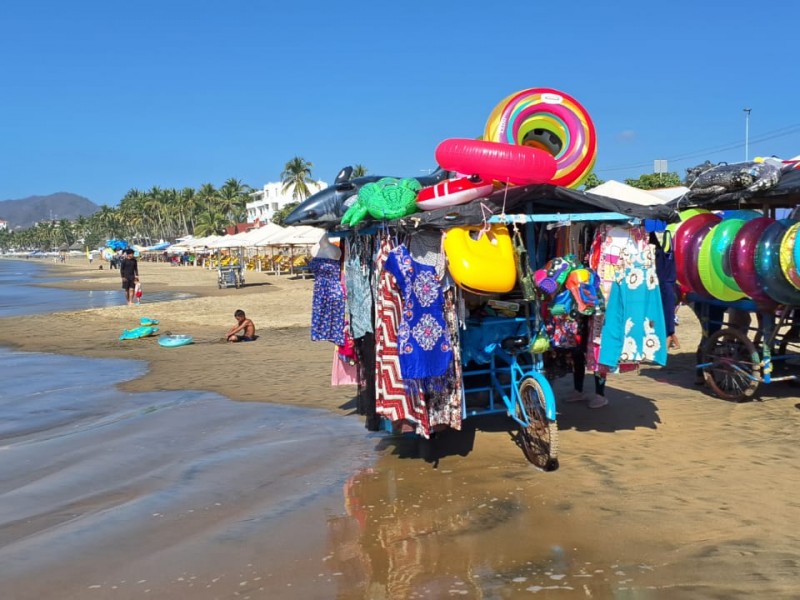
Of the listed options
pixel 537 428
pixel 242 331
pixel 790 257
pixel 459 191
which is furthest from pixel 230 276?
pixel 790 257

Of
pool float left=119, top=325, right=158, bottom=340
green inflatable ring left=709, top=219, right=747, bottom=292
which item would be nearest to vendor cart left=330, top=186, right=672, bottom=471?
green inflatable ring left=709, top=219, right=747, bottom=292

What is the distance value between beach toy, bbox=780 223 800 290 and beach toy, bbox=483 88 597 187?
202 cm

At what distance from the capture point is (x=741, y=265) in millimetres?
7043

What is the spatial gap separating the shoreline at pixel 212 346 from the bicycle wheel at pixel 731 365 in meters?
4.35

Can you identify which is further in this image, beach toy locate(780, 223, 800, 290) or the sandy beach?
beach toy locate(780, 223, 800, 290)

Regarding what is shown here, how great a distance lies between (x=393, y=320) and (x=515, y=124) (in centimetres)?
203

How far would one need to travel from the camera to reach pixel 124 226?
482ft

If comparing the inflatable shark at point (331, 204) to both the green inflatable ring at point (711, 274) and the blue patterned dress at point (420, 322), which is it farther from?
the green inflatable ring at point (711, 274)

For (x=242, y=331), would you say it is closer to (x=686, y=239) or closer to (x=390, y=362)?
(x=390, y=362)

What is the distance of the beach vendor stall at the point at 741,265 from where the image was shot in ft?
22.2

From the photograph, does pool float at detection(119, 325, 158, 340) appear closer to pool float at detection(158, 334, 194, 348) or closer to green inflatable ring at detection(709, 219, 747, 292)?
pool float at detection(158, 334, 194, 348)

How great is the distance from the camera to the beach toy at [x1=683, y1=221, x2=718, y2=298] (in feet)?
25.2

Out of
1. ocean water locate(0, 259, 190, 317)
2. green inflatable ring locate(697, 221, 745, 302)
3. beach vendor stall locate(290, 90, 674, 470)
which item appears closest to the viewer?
beach vendor stall locate(290, 90, 674, 470)

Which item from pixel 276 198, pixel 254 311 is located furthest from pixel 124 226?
pixel 254 311
